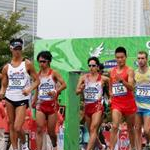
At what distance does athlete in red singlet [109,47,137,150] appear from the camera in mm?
9898

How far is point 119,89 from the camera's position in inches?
392

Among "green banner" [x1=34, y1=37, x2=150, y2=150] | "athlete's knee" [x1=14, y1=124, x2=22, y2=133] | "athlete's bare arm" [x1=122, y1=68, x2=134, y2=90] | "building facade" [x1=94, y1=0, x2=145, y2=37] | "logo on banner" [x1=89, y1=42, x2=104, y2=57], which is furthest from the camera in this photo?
"building facade" [x1=94, y1=0, x2=145, y2=37]

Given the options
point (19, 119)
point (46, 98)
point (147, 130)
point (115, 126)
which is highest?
point (46, 98)

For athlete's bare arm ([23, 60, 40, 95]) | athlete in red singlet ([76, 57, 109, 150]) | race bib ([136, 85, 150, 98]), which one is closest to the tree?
athlete in red singlet ([76, 57, 109, 150])

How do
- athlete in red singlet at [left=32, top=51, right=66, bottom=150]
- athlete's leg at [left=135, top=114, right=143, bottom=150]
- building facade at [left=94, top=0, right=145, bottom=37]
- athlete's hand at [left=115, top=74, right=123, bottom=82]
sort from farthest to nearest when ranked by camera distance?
building facade at [left=94, top=0, right=145, bottom=37], athlete's leg at [left=135, top=114, right=143, bottom=150], athlete in red singlet at [left=32, top=51, right=66, bottom=150], athlete's hand at [left=115, top=74, right=123, bottom=82]

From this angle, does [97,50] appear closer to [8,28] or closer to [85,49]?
[85,49]

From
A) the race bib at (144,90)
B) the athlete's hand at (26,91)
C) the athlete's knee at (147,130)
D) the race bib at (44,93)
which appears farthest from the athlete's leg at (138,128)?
the athlete's hand at (26,91)

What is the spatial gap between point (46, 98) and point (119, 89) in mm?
1502

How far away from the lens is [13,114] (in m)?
9.52

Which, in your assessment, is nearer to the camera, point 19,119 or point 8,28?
point 19,119

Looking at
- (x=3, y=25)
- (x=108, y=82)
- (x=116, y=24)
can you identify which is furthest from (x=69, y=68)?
(x=116, y=24)

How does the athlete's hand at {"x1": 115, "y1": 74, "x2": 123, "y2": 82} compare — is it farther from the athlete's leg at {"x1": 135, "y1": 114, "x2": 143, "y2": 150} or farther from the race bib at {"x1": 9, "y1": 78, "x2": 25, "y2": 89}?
the race bib at {"x1": 9, "y1": 78, "x2": 25, "y2": 89}

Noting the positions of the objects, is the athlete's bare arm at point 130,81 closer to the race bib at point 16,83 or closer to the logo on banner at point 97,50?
the race bib at point 16,83

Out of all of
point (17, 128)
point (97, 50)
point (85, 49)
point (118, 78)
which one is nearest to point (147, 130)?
point (118, 78)
